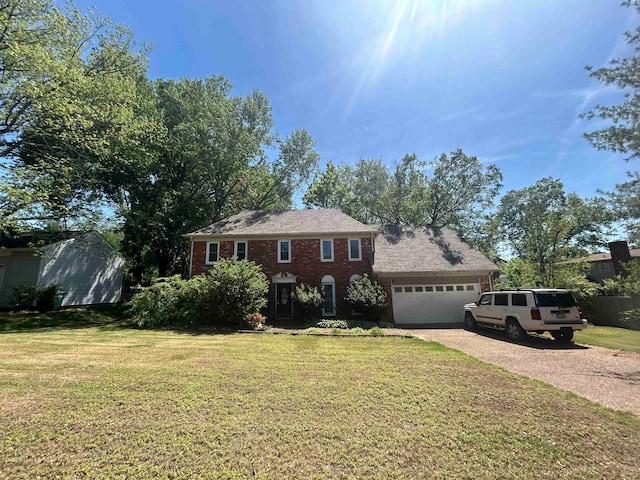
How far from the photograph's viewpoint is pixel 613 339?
11.1 meters

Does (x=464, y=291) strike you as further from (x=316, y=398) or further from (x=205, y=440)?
(x=205, y=440)

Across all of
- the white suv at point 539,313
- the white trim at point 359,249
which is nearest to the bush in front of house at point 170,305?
the white trim at point 359,249

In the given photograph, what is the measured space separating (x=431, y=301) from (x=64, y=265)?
23.4m

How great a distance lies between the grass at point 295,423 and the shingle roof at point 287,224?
1217cm

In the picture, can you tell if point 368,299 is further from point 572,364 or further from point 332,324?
point 572,364

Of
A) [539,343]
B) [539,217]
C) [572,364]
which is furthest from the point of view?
[539,217]

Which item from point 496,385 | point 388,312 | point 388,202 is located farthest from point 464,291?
point 388,202

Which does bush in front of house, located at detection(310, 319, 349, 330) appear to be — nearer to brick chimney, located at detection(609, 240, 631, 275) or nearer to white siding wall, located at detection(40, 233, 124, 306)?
white siding wall, located at detection(40, 233, 124, 306)

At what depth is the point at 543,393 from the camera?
187 inches

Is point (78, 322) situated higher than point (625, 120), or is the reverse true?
point (625, 120)

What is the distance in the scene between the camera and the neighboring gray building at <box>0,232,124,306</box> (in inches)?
685

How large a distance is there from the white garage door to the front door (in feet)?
19.7

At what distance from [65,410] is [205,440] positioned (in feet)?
6.86

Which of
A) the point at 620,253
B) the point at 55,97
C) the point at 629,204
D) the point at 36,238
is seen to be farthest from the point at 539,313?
the point at 36,238
